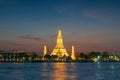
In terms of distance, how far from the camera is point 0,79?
1866 inches

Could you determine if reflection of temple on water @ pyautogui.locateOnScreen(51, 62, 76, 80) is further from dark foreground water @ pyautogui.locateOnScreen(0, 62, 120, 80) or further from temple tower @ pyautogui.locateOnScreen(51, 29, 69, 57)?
temple tower @ pyautogui.locateOnScreen(51, 29, 69, 57)

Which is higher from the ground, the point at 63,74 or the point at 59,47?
the point at 59,47

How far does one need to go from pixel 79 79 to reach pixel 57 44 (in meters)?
134

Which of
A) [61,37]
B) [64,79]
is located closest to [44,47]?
[61,37]

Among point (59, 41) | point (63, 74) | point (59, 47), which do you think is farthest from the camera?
point (59, 41)

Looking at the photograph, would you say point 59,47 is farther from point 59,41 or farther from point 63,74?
point 63,74

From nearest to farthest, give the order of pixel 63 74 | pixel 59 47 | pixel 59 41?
1. pixel 63 74
2. pixel 59 47
3. pixel 59 41

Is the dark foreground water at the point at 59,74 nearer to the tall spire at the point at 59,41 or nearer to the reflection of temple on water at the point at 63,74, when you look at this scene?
the reflection of temple on water at the point at 63,74

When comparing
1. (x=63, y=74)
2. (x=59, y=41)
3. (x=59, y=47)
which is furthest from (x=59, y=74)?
(x=59, y=41)

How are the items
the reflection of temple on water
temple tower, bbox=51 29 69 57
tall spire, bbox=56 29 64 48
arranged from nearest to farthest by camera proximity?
the reflection of temple on water < tall spire, bbox=56 29 64 48 < temple tower, bbox=51 29 69 57

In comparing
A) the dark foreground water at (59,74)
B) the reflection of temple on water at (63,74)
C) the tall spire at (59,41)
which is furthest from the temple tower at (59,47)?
the dark foreground water at (59,74)

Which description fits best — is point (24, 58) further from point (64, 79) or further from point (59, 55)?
point (64, 79)

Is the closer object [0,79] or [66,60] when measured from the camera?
[0,79]

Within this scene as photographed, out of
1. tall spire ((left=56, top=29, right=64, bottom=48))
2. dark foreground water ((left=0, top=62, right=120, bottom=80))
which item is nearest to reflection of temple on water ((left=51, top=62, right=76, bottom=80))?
dark foreground water ((left=0, top=62, right=120, bottom=80))
